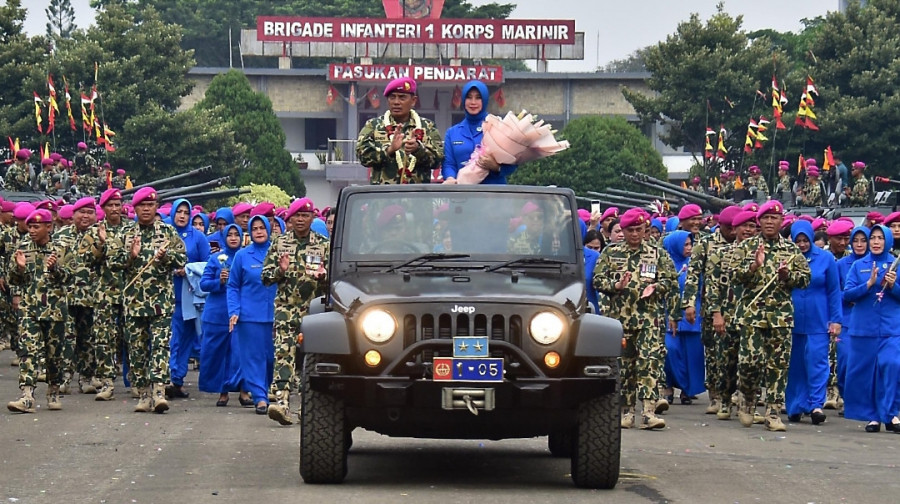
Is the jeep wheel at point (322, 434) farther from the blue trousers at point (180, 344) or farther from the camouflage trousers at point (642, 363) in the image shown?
the blue trousers at point (180, 344)

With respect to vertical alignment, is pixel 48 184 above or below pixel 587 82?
below

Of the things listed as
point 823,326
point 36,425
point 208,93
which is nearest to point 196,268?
point 36,425

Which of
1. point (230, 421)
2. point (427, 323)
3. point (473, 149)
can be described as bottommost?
point (230, 421)

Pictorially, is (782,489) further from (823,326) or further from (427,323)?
(823,326)

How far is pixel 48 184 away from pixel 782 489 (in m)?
26.5

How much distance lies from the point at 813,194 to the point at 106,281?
18.6 metres

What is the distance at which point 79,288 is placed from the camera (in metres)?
18.1

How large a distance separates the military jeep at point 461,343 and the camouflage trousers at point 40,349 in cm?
557

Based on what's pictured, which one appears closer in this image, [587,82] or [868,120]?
[868,120]

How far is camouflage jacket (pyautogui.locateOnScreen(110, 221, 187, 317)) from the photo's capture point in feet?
54.3

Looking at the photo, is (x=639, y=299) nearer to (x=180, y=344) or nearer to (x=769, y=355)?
(x=769, y=355)

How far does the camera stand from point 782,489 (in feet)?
37.9

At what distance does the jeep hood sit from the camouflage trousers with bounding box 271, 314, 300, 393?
4.00m

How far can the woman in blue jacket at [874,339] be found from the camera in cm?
1647
